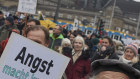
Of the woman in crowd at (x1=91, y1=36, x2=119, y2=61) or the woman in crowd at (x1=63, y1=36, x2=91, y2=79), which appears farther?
the woman in crowd at (x1=91, y1=36, x2=119, y2=61)

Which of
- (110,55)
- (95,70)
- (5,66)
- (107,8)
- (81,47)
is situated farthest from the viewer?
(107,8)

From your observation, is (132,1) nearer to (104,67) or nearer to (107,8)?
(107,8)

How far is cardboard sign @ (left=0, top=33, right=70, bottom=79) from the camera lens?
2151 mm

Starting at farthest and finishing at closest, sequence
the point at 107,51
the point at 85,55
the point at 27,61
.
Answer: the point at 107,51 < the point at 85,55 < the point at 27,61

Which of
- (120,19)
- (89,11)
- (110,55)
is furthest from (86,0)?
(110,55)

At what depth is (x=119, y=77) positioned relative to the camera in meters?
1.45

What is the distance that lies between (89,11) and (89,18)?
1701mm

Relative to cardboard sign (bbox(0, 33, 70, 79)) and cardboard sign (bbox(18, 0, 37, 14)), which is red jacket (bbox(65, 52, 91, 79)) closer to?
cardboard sign (bbox(0, 33, 70, 79))

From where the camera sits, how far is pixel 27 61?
2.23m

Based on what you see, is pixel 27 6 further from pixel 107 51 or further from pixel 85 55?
pixel 85 55

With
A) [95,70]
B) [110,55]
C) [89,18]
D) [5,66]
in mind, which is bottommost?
[89,18]

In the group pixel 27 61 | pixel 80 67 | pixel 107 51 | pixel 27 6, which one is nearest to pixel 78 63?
pixel 80 67

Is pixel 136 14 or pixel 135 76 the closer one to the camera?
pixel 135 76

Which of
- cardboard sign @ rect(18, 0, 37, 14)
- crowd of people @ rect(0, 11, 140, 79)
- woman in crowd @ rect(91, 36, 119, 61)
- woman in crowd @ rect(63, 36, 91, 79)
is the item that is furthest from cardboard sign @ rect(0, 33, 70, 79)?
cardboard sign @ rect(18, 0, 37, 14)
